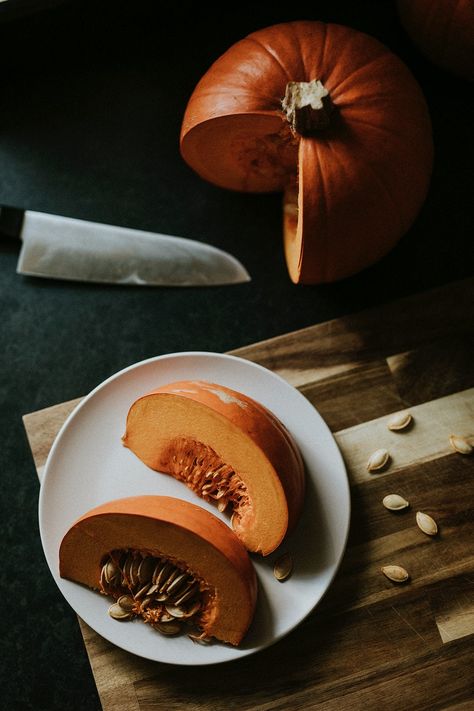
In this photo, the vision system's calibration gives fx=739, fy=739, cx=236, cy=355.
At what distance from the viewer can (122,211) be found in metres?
1.20

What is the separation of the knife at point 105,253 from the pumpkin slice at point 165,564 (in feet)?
1.21

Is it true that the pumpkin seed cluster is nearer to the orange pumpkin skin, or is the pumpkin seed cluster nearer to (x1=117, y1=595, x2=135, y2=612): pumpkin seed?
(x1=117, y1=595, x2=135, y2=612): pumpkin seed

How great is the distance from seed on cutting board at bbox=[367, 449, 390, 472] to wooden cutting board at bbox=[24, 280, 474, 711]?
1 centimetres

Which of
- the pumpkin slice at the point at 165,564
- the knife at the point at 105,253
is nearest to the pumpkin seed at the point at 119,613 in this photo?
the pumpkin slice at the point at 165,564

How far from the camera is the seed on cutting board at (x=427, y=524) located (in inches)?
41.7

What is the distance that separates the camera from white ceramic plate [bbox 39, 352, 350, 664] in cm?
100

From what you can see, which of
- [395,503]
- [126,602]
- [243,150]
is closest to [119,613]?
[126,602]

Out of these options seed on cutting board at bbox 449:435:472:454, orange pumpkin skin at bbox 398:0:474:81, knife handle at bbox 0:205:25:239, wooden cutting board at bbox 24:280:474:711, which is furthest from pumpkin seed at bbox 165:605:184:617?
orange pumpkin skin at bbox 398:0:474:81

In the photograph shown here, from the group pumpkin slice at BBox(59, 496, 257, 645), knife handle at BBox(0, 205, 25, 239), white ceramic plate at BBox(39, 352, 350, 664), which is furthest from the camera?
knife handle at BBox(0, 205, 25, 239)

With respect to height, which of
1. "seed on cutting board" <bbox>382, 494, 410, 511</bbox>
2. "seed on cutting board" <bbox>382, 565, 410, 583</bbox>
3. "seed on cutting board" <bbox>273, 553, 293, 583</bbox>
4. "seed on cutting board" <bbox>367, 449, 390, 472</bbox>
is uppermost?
"seed on cutting board" <bbox>367, 449, 390, 472</bbox>

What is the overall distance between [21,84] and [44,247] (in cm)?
30

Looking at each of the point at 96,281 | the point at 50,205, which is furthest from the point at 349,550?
the point at 50,205

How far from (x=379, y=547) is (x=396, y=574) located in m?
0.04

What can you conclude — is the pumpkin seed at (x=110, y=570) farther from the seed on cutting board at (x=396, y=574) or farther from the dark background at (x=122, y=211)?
the seed on cutting board at (x=396, y=574)
